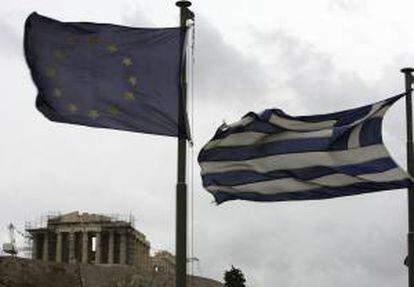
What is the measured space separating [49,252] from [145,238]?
566 inches

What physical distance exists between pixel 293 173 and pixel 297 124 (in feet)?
3.10

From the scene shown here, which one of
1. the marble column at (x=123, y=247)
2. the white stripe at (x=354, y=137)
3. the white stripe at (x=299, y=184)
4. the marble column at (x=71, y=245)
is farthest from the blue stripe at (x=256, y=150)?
the marble column at (x=71, y=245)

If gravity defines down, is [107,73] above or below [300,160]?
above

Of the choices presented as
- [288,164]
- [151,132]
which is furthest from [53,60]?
[288,164]

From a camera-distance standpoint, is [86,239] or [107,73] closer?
[107,73]

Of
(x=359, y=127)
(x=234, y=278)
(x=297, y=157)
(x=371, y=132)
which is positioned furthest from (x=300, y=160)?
(x=234, y=278)

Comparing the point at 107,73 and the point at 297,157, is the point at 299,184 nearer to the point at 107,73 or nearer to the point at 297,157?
the point at 297,157

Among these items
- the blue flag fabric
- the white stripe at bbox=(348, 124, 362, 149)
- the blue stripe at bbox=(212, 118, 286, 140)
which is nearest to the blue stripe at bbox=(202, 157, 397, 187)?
the white stripe at bbox=(348, 124, 362, 149)

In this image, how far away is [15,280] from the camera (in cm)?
6531

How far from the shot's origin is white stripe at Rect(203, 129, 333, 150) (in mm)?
17031

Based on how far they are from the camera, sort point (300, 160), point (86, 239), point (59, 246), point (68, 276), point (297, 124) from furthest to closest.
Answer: point (59, 246) < point (86, 239) < point (68, 276) < point (297, 124) < point (300, 160)

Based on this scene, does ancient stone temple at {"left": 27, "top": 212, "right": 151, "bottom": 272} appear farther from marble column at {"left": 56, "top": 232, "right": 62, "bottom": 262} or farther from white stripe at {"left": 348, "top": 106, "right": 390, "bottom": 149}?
white stripe at {"left": 348, "top": 106, "right": 390, "bottom": 149}

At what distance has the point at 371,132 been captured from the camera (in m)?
16.9

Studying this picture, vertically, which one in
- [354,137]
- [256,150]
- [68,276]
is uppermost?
[68,276]
